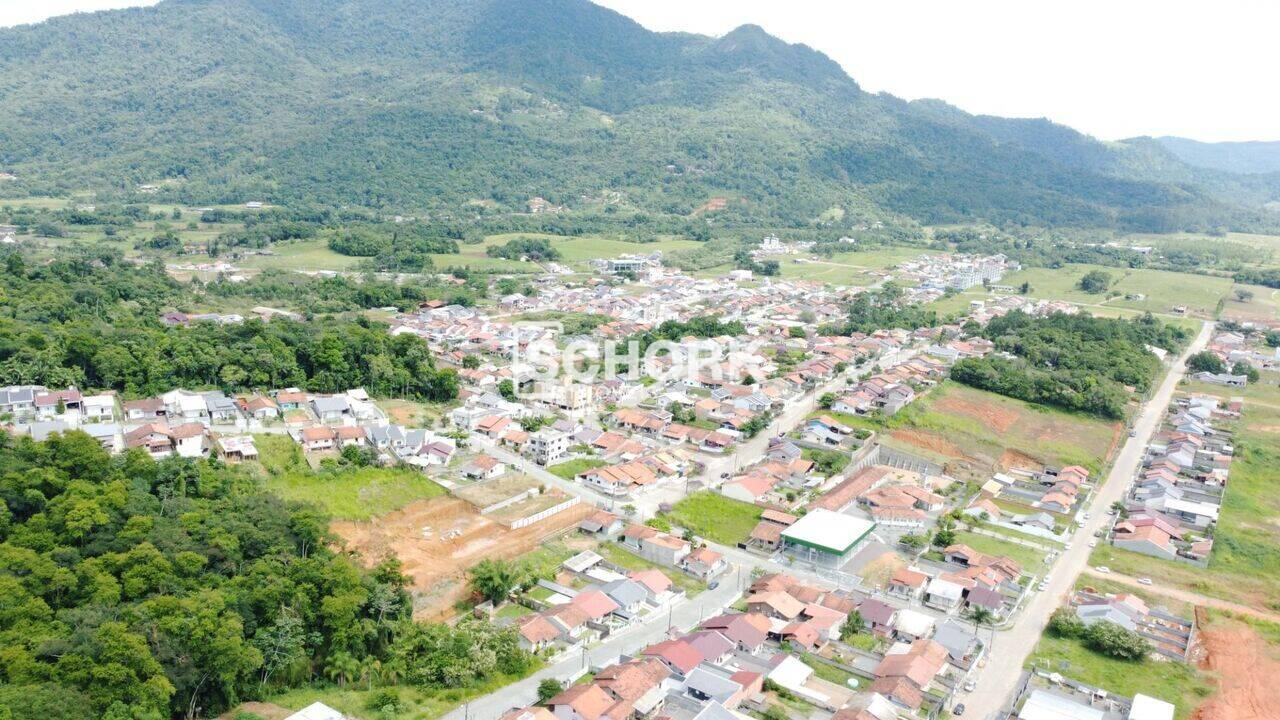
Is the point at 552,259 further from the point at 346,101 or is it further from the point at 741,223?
the point at 346,101

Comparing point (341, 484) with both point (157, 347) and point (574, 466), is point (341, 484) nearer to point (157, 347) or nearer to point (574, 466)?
point (574, 466)

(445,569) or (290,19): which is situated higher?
(290,19)

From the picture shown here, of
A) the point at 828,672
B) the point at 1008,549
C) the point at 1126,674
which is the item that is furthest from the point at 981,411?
the point at 828,672

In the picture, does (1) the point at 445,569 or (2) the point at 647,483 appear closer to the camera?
(1) the point at 445,569

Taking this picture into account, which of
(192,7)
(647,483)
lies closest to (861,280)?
(647,483)

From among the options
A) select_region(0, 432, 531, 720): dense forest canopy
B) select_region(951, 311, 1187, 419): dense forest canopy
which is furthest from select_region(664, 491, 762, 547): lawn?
select_region(951, 311, 1187, 419): dense forest canopy

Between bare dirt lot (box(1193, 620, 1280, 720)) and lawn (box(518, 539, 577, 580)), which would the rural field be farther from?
lawn (box(518, 539, 577, 580))

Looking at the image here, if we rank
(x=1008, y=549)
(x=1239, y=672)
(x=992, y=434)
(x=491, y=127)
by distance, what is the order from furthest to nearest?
(x=491, y=127)
(x=992, y=434)
(x=1008, y=549)
(x=1239, y=672)

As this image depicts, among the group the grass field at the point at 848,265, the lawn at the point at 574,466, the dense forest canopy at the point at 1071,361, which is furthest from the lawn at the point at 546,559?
the grass field at the point at 848,265
